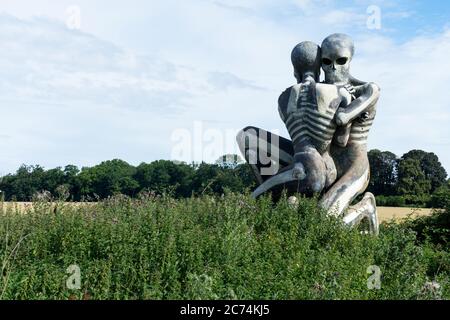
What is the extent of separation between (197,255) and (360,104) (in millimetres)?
6203

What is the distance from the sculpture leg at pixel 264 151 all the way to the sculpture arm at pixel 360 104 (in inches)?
61.2

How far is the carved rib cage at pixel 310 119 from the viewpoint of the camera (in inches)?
483

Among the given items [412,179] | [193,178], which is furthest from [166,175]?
[412,179]

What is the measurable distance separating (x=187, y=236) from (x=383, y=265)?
2.79 metres

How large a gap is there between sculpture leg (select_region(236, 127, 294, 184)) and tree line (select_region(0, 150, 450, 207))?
1.51 ft

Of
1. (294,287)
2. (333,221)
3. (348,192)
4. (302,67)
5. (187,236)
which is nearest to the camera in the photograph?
(294,287)

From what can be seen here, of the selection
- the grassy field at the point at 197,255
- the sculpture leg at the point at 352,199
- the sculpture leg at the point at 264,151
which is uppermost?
the sculpture leg at the point at 264,151

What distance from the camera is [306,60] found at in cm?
1322

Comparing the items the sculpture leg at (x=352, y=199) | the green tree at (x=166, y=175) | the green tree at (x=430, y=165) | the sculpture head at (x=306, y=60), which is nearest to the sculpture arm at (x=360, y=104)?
the sculpture head at (x=306, y=60)

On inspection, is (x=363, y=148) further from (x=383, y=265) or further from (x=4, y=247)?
(x=4, y=247)

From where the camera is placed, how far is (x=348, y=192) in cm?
1238

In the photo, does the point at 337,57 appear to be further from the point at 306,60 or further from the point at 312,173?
the point at 312,173

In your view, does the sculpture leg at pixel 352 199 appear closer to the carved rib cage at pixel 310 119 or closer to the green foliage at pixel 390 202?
the carved rib cage at pixel 310 119
